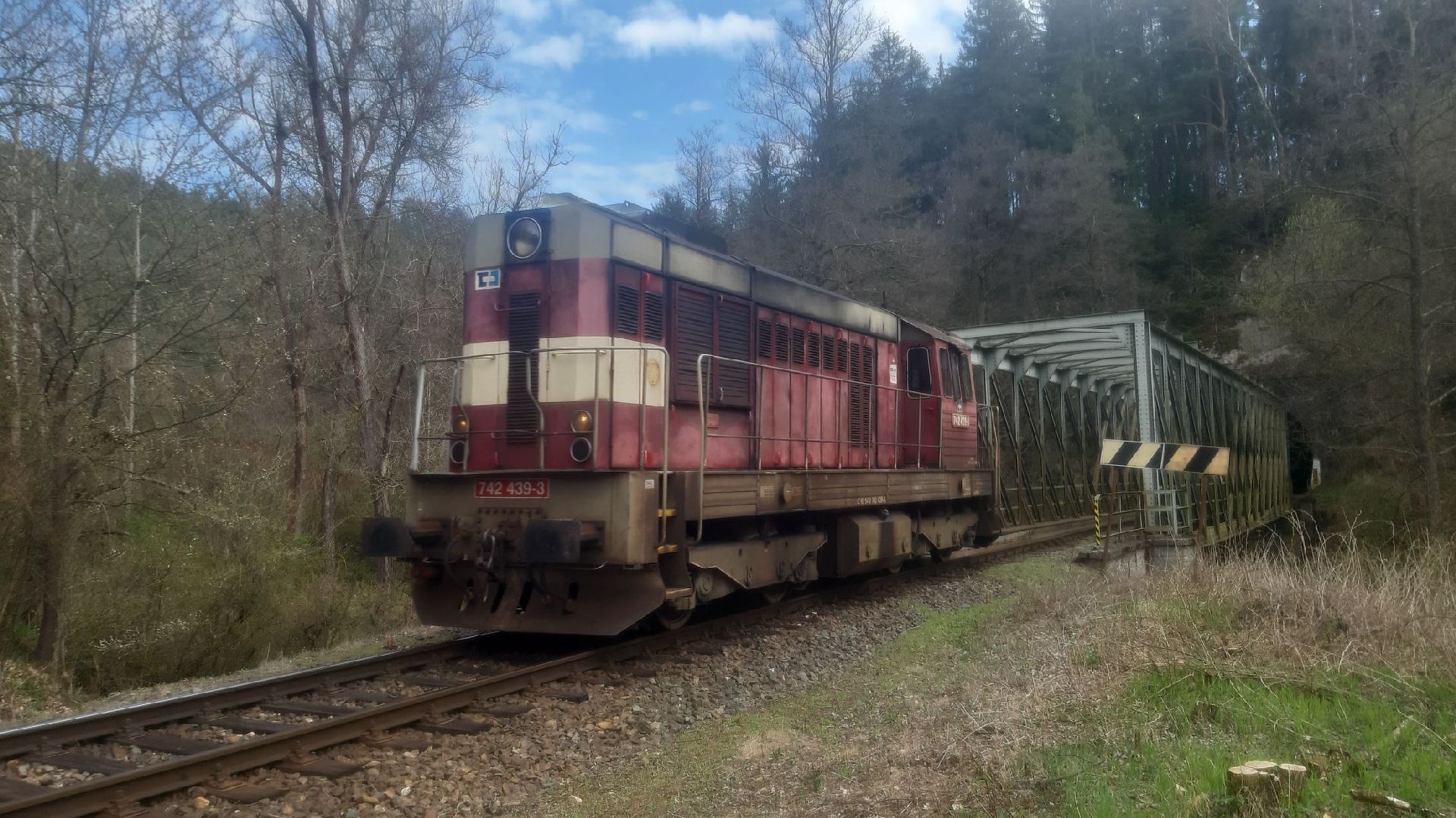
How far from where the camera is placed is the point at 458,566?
713cm

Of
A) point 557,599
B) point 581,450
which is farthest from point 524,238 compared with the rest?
point 557,599

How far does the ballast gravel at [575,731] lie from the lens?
4414 millimetres

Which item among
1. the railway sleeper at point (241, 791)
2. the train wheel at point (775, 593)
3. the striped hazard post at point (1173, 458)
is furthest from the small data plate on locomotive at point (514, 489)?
the striped hazard post at point (1173, 458)

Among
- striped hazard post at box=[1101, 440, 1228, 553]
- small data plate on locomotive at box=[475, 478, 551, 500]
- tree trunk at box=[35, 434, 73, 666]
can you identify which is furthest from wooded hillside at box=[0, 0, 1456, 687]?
striped hazard post at box=[1101, 440, 1228, 553]

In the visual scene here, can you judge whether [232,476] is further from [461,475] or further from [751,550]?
[751,550]

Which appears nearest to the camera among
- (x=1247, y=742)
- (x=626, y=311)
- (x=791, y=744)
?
(x=1247, y=742)

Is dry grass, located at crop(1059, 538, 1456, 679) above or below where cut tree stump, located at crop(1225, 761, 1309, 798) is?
above

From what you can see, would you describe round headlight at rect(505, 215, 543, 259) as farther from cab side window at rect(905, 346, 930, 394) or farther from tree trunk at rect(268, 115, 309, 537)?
tree trunk at rect(268, 115, 309, 537)

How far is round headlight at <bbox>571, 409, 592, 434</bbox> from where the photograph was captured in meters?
7.11

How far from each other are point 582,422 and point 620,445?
39 centimetres

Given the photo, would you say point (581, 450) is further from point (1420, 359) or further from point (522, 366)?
point (1420, 359)

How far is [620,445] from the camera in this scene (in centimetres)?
731

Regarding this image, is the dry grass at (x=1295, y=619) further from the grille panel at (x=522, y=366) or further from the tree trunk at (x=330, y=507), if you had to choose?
the tree trunk at (x=330, y=507)

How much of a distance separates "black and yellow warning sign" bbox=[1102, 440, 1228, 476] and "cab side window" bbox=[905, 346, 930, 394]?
2.36m
